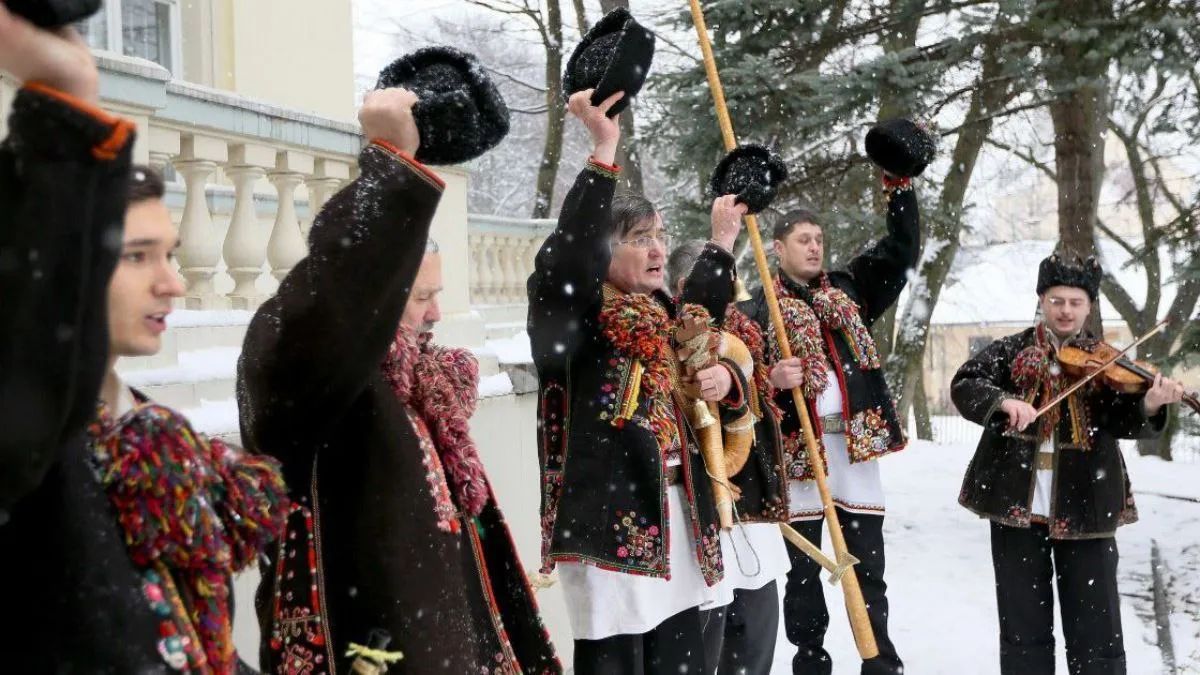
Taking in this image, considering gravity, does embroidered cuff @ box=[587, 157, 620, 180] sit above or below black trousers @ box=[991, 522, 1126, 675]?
above

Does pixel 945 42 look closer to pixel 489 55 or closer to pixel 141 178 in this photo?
pixel 141 178

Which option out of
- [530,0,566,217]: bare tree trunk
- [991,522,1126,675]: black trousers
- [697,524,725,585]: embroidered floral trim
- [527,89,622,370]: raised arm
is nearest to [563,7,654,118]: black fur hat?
[527,89,622,370]: raised arm

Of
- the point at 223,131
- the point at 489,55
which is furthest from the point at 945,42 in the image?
the point at 489,55

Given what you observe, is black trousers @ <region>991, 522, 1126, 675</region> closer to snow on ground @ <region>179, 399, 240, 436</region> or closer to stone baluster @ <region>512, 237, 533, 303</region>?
snow on ground @ <region>179, 399, 240, 436</region>

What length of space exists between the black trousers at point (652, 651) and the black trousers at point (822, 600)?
5.52ft

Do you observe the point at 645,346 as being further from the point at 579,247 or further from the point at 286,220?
the point at 286,220

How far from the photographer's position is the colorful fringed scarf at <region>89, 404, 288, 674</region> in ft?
5.44

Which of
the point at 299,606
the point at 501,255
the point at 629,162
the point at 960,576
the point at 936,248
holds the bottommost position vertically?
the point at 960,576

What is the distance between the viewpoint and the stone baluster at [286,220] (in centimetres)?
466

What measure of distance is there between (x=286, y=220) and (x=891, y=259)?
2819mm

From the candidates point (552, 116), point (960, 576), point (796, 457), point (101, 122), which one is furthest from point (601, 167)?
point (552, 116)

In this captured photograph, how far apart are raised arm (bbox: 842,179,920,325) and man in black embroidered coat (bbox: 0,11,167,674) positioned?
15.6 ft

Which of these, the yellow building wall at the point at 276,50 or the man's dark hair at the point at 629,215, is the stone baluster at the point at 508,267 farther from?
the man's dark hair at the point at 629,215

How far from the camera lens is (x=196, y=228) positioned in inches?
167
